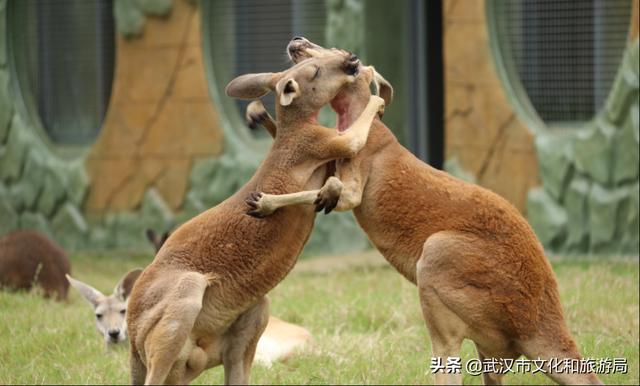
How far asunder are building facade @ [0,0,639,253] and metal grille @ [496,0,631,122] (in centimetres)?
1

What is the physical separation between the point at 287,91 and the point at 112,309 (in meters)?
2.95

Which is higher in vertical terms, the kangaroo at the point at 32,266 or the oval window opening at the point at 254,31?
the oval window opening at the point at 254,31

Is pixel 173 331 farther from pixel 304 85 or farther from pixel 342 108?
pixel 342 108

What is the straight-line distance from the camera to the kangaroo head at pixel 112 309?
7676 mm

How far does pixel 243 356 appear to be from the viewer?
5410 millimetres

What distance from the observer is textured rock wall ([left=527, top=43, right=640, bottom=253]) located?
1004 cm

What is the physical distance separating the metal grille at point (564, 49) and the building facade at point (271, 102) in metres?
0.01

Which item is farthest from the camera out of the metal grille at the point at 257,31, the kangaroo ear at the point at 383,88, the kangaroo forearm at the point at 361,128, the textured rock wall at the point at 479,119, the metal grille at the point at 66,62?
the metal grille at the point at 66,62

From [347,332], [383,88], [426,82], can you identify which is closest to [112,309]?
[347,332]

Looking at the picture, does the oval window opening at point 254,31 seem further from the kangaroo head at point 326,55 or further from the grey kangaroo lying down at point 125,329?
the kangaroo head at point 326,55

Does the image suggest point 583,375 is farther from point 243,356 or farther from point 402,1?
point 402,1

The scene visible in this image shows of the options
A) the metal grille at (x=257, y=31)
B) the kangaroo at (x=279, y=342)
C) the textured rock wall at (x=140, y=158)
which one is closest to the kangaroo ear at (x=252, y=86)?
the kangaroo at (x=279, y=342)

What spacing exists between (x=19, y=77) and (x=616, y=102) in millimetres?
6687

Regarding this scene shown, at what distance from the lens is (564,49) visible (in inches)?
A: 424
